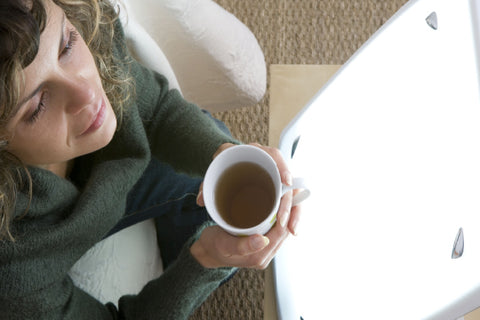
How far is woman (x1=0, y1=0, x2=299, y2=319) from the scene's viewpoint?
19.4 inches

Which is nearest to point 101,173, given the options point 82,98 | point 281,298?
point 82,98

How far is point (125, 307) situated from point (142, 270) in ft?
A: 0.34

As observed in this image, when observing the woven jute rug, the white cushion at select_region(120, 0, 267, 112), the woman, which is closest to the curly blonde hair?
the woman

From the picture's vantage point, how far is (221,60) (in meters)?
0.91

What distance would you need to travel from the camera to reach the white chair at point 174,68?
743 millimetres

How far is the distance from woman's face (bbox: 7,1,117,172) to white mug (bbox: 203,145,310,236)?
189 mm

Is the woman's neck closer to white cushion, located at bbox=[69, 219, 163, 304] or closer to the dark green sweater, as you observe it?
the dark green sweater

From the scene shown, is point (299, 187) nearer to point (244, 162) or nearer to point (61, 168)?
point (244, 162)

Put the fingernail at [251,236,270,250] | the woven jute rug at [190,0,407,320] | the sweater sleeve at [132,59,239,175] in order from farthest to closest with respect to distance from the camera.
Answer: the woven jute rug at [190,0,407,320], the sweater sleeve at [132,59,239,175], the fingernail at [251,236,270,250]

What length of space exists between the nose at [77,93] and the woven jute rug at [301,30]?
2.49 ft

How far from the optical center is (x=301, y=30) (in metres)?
1.37

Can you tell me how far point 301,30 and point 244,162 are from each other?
98 cm

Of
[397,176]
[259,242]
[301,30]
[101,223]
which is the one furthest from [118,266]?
[301,30]

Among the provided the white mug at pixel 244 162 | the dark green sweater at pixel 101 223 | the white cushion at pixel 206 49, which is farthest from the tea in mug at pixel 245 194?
the white cushion at pixel 206 49
